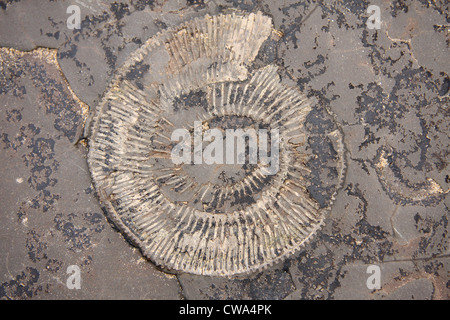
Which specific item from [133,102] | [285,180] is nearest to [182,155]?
[133,102]

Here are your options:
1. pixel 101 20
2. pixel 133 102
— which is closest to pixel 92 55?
pixel 101 20

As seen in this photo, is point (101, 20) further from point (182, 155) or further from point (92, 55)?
point (182, 155)

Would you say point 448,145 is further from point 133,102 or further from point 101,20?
point 101,20

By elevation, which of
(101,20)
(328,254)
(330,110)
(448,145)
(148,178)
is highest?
(101,20)

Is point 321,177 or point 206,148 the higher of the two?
point 206,148

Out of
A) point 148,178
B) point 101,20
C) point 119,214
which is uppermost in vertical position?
point 101,20

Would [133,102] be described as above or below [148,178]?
above
